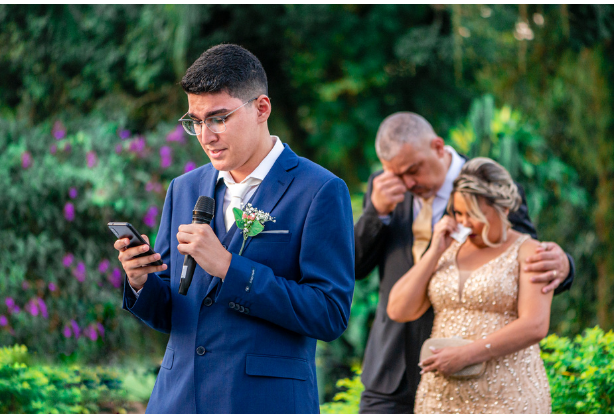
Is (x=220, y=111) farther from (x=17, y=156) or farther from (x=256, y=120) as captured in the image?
(x=17, y=156)

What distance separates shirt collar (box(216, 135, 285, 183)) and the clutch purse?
148cm

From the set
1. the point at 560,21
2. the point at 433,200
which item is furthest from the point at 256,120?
the point at 560,21

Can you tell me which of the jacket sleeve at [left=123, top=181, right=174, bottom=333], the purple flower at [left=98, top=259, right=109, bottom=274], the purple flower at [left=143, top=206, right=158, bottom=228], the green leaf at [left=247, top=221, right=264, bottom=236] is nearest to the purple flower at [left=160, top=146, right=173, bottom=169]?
the purple flower at [left=143, top=206, right=158, bottom=228]

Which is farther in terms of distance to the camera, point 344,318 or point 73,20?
point 73,20

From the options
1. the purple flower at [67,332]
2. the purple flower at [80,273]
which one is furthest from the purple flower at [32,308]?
the purple flower at [80,273]

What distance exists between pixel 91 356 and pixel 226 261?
4.42 m

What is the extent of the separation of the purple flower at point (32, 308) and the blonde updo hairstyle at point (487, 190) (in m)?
4.15

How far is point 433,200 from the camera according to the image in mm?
3992

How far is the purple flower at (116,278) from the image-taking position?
5.94 meters

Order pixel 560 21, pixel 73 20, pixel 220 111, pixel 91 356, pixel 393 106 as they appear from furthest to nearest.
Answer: pixel 393 106 → pixel 73 20 → pixel 560 21 → pixel 91 356 → pixel 220 111

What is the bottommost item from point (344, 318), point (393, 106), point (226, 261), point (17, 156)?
point (344, 318)

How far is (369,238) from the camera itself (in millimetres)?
3896

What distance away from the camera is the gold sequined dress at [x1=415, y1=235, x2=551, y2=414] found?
10.4 ft

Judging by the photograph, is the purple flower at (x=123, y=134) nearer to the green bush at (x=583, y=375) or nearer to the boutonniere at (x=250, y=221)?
the green bush at (x=583, y=375)
